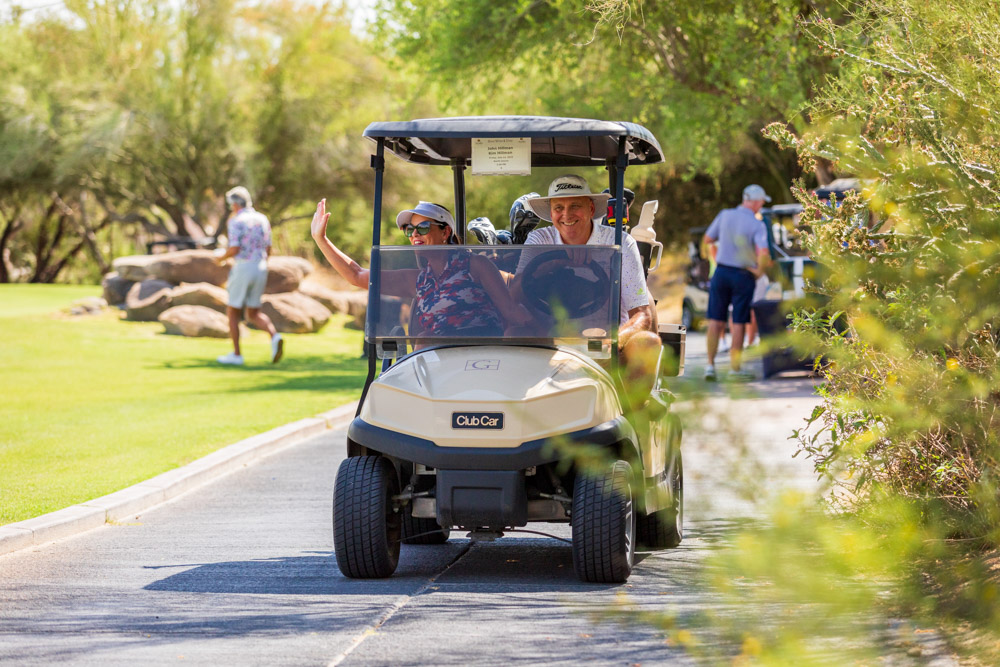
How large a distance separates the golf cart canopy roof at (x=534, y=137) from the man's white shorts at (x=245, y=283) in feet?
34.5

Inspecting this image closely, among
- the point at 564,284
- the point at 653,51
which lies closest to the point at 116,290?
the point at 653,51

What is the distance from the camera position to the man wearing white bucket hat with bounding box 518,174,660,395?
621 cm

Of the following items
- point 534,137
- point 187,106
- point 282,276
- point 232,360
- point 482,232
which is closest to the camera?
point 534,137

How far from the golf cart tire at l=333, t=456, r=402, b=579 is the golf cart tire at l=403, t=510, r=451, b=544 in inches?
30.7

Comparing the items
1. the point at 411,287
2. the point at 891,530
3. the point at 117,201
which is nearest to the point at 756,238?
the point at 411,287

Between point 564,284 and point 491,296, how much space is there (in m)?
0.34

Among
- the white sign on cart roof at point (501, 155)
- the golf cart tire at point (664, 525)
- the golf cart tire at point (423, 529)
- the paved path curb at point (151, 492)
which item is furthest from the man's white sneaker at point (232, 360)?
the white sign on cart roof at point (501, 155)

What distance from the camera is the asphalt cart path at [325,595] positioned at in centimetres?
481

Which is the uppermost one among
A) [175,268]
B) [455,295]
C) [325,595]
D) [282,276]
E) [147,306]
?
[455,295]

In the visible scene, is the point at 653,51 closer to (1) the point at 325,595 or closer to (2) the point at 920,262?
(1) the point at 325,595

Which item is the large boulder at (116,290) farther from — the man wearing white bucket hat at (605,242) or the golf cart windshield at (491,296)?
the golf cart windshield at (491,296)

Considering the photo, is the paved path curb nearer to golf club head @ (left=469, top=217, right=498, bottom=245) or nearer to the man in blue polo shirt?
golf club head @ (left=469, top=217, right=498, bottom=245)

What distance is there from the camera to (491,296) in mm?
6477

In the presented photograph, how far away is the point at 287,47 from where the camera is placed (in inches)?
1582
